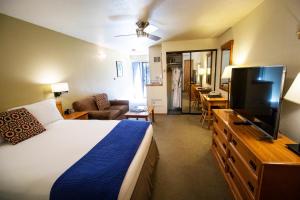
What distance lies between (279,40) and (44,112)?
11.6 ft

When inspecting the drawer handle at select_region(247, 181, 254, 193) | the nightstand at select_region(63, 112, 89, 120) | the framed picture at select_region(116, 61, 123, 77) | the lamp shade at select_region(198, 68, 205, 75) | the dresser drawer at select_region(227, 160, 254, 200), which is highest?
the framed picture at select_region(116, 61, 123, 77)

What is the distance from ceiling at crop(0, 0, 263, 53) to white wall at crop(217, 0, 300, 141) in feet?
0.89

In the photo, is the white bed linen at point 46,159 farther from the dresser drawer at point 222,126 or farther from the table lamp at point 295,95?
the table lamp at point 295,95

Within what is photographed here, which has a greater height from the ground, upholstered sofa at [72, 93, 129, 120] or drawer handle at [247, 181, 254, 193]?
upholstered sofa at [72, 93, 129, 120]

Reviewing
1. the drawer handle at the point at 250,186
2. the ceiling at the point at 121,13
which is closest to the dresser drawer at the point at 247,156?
the drawer handle at the point at 250,186

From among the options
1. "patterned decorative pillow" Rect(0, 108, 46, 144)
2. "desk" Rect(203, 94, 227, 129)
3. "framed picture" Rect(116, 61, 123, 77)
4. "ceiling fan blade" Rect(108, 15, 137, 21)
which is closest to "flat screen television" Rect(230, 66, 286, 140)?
"desk" Rect(203, 94, 227, 129)

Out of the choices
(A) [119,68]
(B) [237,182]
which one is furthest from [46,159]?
(A) [119,68]

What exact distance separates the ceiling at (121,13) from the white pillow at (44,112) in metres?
1.41

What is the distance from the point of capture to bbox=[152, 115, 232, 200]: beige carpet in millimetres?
1832

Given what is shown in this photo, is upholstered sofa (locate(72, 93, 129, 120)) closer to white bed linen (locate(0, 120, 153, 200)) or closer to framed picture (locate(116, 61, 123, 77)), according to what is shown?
white bed linen (locate(0, 120, 153, 200))

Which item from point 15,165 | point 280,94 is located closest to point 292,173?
point 280,94

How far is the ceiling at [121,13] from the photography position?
2045 millimetres

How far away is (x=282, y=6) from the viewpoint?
173 centimetres

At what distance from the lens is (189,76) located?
4812 millimetres
